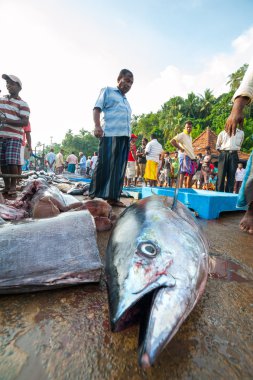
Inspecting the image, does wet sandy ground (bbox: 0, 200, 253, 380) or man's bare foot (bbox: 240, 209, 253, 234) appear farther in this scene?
man's bare foot (bbox: 240, 209, 253, 234)

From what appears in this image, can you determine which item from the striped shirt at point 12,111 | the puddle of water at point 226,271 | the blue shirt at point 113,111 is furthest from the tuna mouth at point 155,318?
the striped shirt at point 12,111

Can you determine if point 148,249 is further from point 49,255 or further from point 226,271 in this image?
point 226,271

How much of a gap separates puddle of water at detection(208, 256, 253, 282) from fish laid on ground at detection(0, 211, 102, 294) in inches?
30.8

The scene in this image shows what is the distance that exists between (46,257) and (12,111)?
3812 mm

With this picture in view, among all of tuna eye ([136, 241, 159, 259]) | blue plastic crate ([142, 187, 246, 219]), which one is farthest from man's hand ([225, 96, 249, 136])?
tuna eye ([136, 241, 159, 259])

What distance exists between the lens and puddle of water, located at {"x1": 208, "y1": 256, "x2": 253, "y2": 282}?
58.1 inches

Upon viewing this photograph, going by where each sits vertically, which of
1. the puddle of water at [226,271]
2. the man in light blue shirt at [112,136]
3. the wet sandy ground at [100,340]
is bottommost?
the puddle of water at [226,271]

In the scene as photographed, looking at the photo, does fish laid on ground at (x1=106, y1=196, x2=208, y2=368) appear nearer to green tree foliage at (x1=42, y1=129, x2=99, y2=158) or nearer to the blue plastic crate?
the blue plastic crate

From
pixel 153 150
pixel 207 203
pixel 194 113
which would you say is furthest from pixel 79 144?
pixel 207 203

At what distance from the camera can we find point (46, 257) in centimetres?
122

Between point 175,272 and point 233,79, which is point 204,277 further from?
point 233,79

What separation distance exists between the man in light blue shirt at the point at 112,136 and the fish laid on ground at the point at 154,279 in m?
2.92

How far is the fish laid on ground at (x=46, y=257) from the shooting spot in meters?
1.13

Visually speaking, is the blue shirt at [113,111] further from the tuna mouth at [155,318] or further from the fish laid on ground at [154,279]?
the tuna mouth at [155,318]
